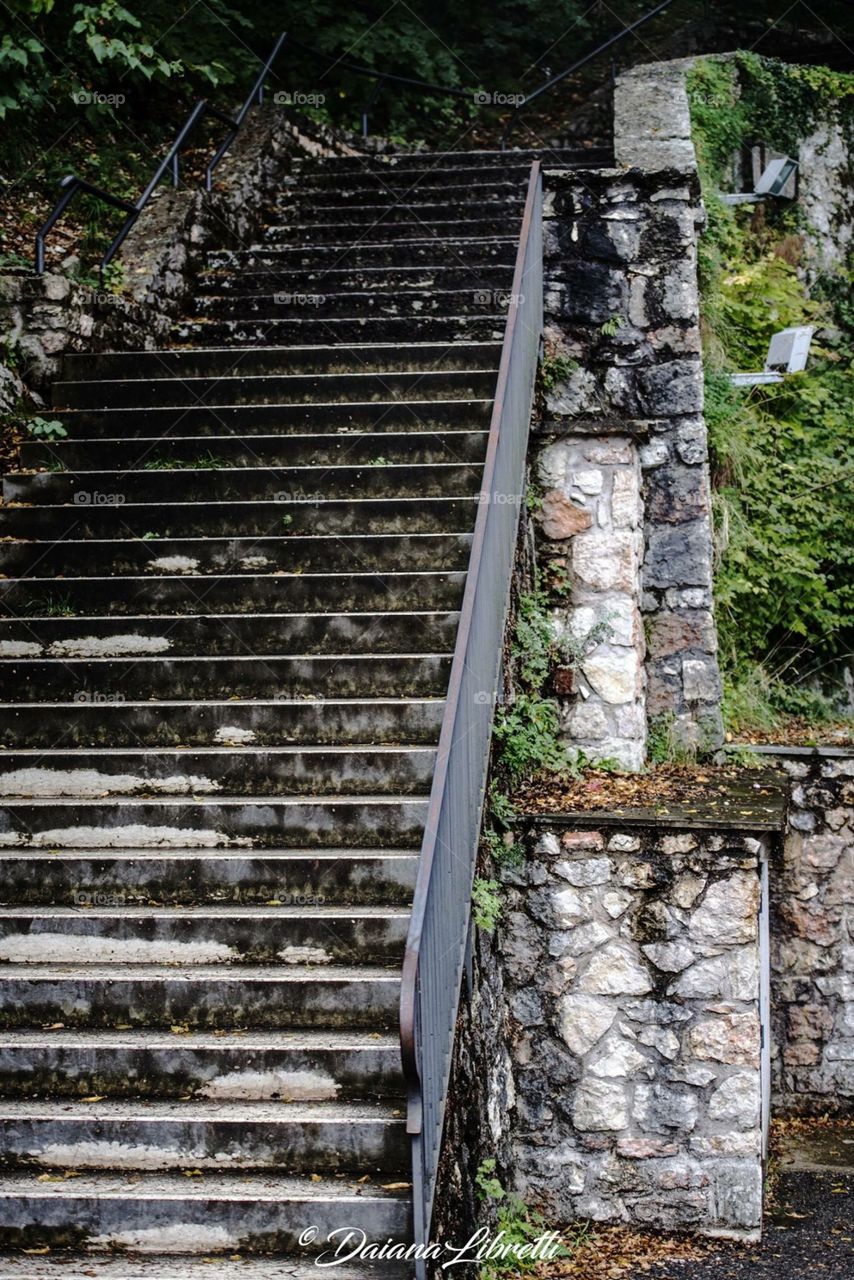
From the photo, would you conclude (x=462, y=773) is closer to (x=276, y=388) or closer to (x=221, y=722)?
(x=221, y=722)

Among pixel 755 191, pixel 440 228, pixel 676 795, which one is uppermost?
pixel 755 191

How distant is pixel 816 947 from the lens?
7781mm

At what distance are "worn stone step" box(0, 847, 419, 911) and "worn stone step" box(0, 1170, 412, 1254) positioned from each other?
1.16 m

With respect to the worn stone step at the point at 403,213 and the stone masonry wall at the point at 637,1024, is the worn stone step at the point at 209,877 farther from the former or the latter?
the worn stone step at the point at 403,213

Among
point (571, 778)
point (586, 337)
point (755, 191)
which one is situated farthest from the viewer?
point (755, 191)

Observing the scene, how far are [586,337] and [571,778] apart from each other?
8.96 feet

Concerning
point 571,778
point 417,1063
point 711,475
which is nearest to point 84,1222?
point 417,1063

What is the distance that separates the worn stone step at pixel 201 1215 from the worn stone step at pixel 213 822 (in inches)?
56.8

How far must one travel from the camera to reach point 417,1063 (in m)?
3.72

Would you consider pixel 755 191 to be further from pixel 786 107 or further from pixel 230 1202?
pixel 230 1202

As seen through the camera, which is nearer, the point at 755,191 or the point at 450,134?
the point at 755,191

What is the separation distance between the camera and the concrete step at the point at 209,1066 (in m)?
4.47

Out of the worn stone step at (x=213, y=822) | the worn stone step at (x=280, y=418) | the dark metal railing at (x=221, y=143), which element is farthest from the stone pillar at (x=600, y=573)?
the dark metal railing at (x=221, y=143)

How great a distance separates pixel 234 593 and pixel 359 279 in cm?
343
